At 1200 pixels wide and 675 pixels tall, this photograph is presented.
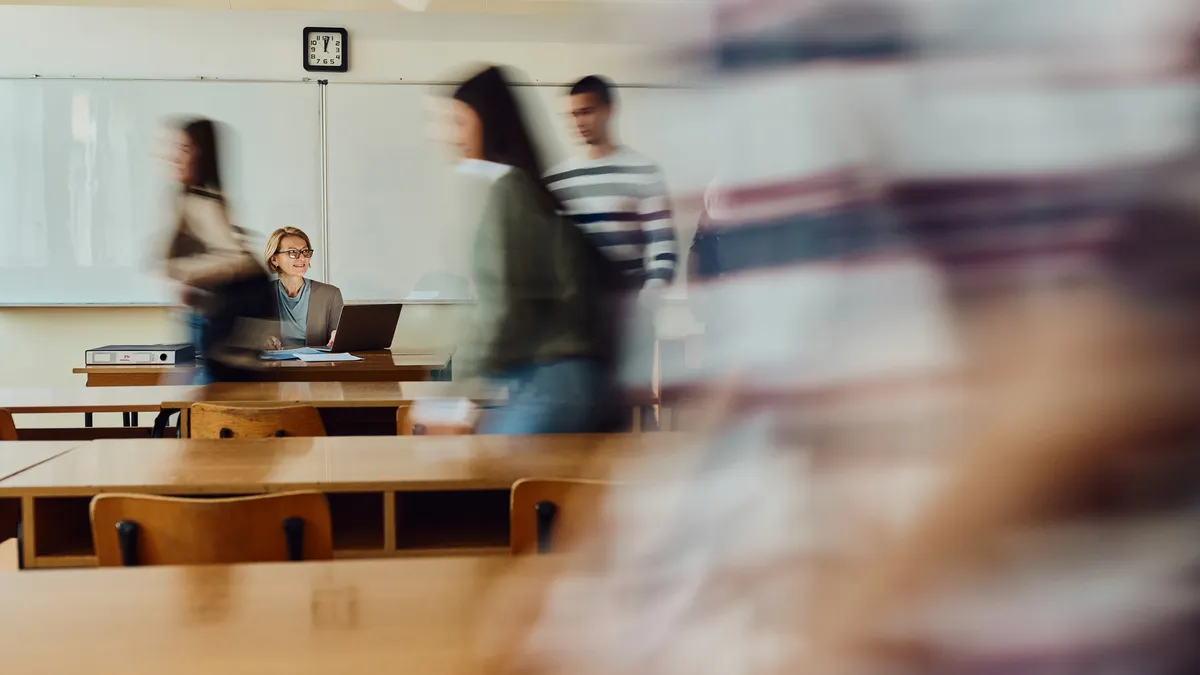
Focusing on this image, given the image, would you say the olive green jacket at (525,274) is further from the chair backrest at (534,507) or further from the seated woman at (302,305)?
the seated woman at (302,305)

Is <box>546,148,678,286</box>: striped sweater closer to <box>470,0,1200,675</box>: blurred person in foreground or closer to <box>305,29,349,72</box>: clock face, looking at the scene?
<box>470,0,1200,675</box>: blurred person in foreground

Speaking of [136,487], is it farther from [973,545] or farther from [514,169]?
[973,545]

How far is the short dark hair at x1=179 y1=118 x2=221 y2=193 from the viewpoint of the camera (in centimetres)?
369

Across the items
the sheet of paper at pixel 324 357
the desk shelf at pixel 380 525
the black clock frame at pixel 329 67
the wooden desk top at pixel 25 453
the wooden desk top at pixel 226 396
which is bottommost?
the desk shelf at pixel 380 525

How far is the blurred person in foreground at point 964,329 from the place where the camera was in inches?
12.2

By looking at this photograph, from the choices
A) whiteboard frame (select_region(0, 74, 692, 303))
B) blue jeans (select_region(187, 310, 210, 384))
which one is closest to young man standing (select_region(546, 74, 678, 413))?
blue jeans (select_region(187, 310, 210, 384))

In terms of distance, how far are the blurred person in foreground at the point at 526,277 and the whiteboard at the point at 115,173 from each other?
3.48 metres

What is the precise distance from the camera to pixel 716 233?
1.21 feet

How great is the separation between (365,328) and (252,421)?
1.95 m

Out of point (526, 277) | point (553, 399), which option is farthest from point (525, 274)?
point (553, 399)

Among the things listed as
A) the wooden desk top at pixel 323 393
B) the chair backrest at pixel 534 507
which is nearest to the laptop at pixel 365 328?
the wooden desk top at pixel 323 393

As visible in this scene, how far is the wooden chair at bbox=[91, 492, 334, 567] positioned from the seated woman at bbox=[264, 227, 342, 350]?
10.9 ft

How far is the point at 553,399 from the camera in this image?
Result: 2.49 metres

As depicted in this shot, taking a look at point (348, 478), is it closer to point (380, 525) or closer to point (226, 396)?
point (380, 525)
